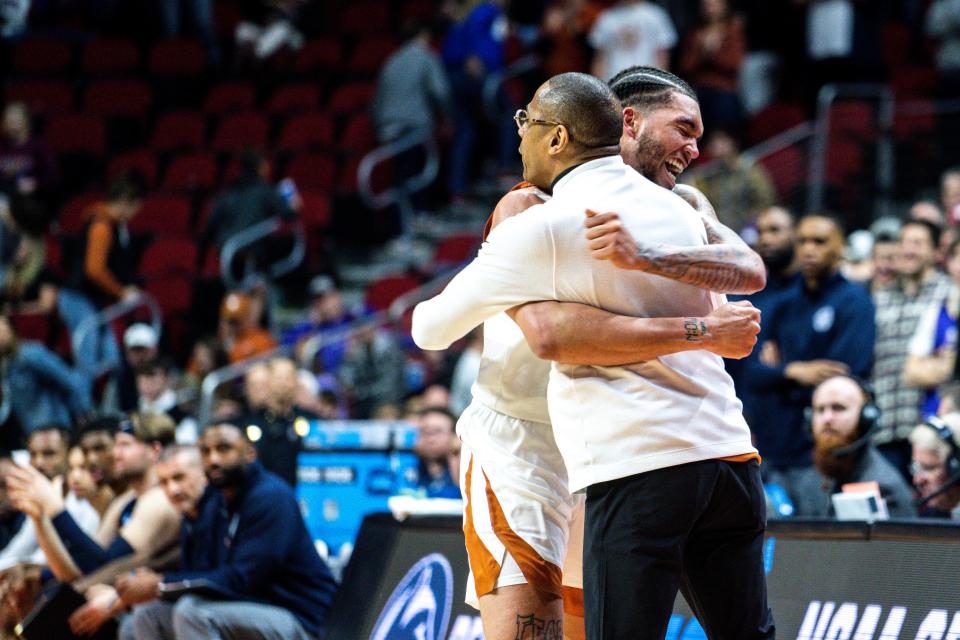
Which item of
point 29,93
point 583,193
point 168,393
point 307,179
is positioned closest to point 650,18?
point 307,179

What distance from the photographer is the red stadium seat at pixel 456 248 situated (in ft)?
43.4

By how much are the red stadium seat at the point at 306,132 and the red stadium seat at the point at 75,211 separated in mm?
1934

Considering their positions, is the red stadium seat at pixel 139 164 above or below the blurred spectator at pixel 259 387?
above

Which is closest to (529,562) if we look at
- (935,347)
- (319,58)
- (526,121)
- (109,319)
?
(526,121)

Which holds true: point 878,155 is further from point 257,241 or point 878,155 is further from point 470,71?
point 257,241

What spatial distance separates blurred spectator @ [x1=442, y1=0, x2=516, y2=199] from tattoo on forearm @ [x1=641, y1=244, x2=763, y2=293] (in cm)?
1098

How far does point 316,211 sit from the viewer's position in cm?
1402

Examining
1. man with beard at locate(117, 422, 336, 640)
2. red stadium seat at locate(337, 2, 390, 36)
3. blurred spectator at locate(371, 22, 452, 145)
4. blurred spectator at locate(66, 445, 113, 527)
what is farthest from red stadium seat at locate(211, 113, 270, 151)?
man with beard at locate(117, 422, 336, 640)

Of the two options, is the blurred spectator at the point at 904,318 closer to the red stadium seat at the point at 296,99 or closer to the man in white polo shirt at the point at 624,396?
the man in white polo shirt at the point at 624,396

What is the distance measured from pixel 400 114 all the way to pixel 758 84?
3380 mm

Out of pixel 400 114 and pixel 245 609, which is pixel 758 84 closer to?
pixel 400 114

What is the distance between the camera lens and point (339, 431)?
8977 millimetres

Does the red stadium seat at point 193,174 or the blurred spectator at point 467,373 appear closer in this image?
the blurred spectator at point 467,373

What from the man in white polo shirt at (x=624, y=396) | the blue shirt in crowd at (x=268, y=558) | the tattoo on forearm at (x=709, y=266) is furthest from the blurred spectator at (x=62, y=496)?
the tattoo on forearm at (x=709, y=266)
